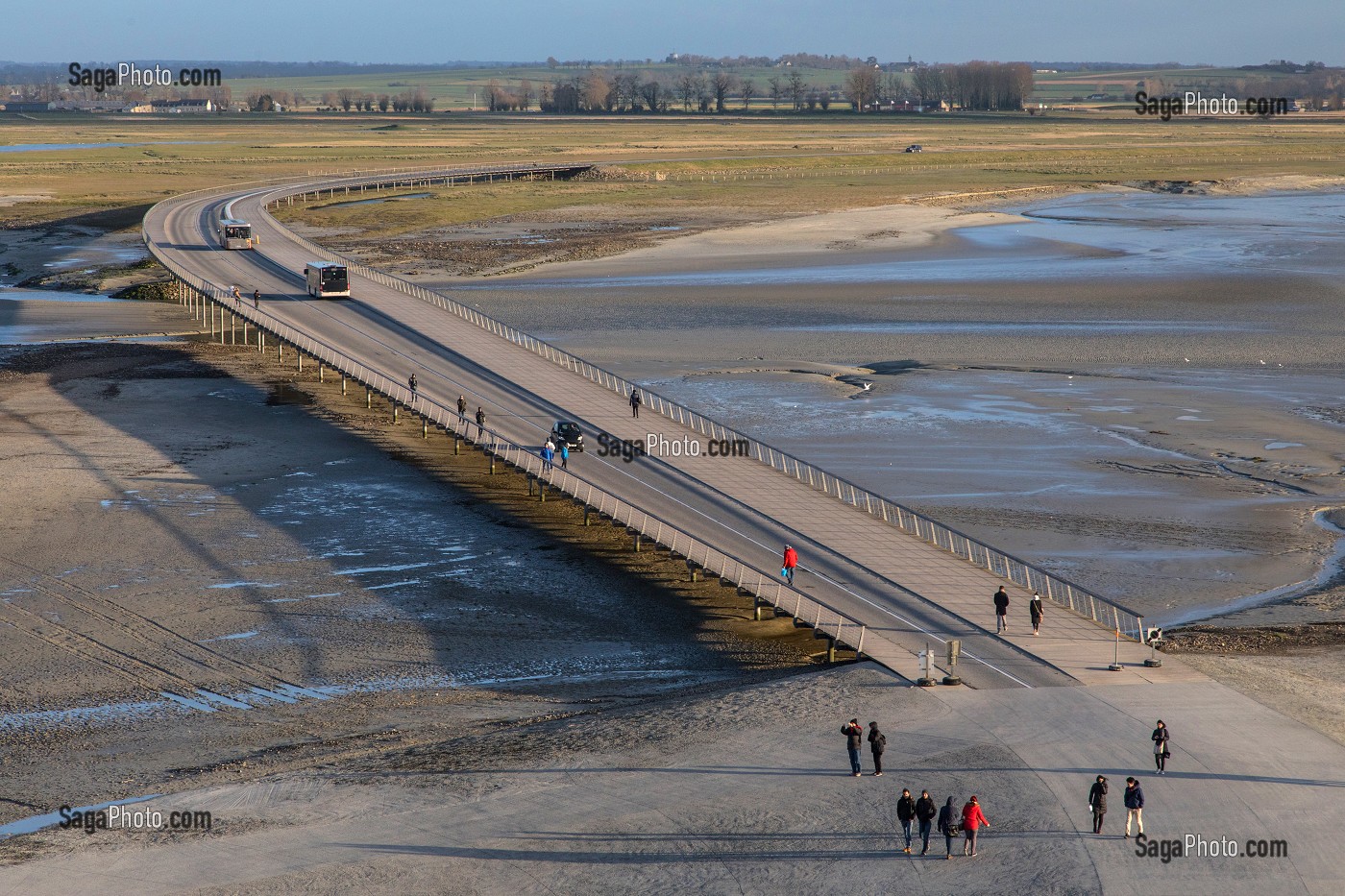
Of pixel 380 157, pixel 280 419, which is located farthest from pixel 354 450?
pixel 380 157

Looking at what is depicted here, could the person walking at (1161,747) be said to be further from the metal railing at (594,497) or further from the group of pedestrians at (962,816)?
the metal railing at (594,497)

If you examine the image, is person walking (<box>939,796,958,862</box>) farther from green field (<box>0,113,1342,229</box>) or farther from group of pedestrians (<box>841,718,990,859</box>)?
green field (<box>0,113,1342,229</box>)

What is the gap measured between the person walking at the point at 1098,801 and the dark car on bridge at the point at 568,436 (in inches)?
941

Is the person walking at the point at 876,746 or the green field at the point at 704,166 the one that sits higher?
the green field at the point at 704,166

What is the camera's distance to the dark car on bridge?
43.4m

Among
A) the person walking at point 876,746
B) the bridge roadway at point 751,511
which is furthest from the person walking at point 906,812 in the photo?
the bridge roadway at point 751,511

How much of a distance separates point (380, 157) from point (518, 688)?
150935 millimetres

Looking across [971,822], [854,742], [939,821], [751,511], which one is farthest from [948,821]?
[751,511]

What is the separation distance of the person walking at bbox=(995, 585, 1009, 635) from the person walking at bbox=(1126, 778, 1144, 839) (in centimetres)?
847

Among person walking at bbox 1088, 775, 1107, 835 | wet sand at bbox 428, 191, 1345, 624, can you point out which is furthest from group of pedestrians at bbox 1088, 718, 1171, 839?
wet sand at bbox 428, 191, 1345, 624

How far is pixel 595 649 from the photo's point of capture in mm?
31875

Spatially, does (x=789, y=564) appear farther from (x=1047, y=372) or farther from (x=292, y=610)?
(x=1047, y=372)

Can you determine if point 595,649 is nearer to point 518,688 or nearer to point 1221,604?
point 518,688

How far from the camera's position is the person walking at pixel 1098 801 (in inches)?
845
